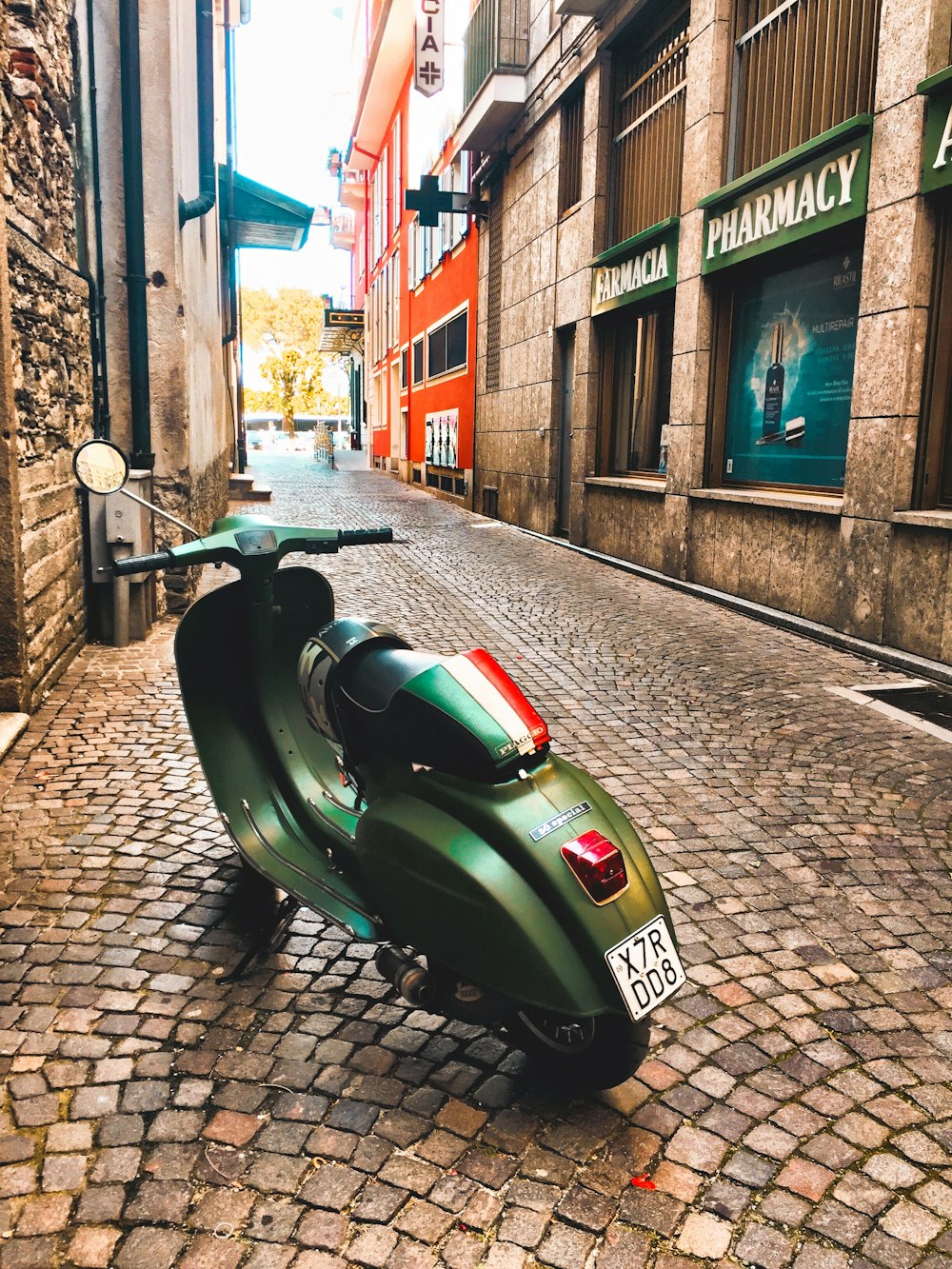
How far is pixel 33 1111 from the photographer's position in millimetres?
2377

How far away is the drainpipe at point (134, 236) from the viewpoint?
7.74 meters

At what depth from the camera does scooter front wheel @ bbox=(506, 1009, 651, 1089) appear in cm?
227

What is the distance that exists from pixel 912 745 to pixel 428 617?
4.23 m

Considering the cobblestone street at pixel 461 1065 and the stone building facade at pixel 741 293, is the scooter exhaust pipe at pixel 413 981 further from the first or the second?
the stone building facade at pixel 741 293

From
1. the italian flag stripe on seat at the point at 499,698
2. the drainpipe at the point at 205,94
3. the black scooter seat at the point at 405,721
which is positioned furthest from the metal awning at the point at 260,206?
the italian flag stripe on seat at the point at 499,698

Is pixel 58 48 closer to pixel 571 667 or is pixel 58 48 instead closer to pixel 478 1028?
pixel 571 667

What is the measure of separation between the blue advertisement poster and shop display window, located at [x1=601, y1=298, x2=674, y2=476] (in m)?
1.61

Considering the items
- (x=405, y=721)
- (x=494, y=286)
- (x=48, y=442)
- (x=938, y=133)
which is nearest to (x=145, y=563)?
(x=405, y=721)

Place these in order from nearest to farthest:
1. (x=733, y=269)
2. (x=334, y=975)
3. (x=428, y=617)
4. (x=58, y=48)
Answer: (x=334, y=975), (x=58, y=48), (x=428, y=617), (x=733, y=269)

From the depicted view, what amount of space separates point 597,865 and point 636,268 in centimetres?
1080

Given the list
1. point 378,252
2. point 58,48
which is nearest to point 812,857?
point 58,48

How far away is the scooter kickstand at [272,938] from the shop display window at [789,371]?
6.52m

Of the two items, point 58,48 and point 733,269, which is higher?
point 58,48

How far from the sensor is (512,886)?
2.17m
